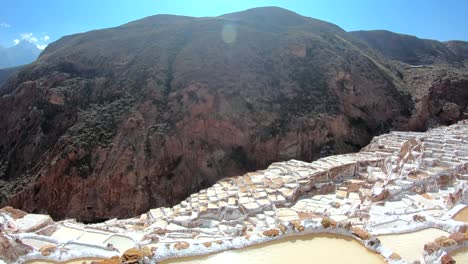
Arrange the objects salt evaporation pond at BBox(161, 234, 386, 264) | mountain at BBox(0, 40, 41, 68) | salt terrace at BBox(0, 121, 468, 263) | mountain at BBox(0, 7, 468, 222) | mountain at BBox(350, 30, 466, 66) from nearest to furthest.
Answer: salt evaporation pond at BBox(161, 234, 386, 264) < salt terrace at BBox(0, 121, 468, 263) < mountain at BBox(0, 7, 468, 222) < mountain at BBox(350, 30, 466, 66) < mountain at BBox(0, 40, 41, 68)

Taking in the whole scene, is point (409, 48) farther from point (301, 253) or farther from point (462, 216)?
point (301, 253)

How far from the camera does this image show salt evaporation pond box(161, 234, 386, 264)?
5332 mm

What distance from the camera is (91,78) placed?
98.3 feet

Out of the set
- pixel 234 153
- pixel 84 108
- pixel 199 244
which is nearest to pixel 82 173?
pixel 84 108

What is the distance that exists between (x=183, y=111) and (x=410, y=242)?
67.7ft

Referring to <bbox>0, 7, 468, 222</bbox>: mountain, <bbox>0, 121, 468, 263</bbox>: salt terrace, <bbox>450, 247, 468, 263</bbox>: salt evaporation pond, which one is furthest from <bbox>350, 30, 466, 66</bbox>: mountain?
<bbox>450, 247, 468, 263</bbox>: salt evaporation pond

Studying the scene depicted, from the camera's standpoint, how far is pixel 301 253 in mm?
5582

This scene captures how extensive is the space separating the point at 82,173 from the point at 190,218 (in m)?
14.1

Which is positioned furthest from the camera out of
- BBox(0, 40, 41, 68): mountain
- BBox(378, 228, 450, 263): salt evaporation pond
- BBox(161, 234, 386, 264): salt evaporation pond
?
BBox(0, 40, 41, 68): mountain

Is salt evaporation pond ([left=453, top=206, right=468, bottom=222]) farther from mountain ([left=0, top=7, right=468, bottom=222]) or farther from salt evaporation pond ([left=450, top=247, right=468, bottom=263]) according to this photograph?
mountain ([left=0, top=7, right=468, bottom=222])

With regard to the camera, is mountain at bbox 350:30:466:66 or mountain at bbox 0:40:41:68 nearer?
mountain at bbox 350:30:466:66

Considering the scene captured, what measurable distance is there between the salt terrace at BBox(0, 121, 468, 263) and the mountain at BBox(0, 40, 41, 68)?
171488mm

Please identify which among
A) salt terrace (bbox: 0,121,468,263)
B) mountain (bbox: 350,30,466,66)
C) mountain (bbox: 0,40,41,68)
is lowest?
salt terrace (bbox: 0,121,468,263)

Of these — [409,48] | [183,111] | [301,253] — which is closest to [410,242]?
[301,253]
